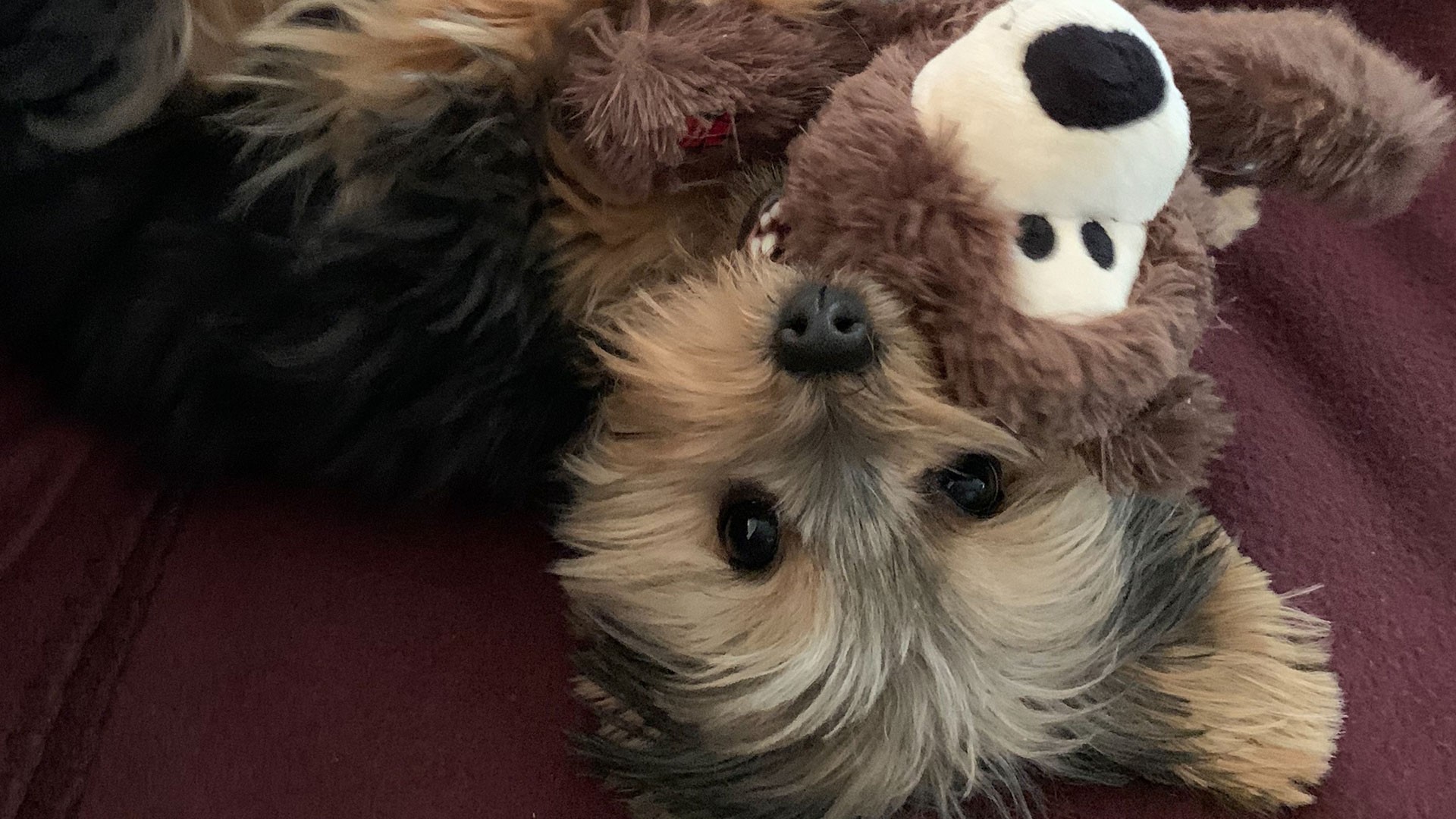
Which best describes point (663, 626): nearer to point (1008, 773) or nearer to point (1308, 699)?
point (1008, 773)

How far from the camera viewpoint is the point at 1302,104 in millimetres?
703

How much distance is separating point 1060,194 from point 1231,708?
0.41 meters

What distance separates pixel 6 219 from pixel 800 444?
59 cm

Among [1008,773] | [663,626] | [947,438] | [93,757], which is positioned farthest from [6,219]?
[1008,773]

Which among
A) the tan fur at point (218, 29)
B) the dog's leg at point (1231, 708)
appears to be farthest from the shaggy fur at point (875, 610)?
the tan fur at point (218, 29)

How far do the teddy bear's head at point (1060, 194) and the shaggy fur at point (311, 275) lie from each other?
236 millimetres

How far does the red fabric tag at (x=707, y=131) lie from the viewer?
725 mm

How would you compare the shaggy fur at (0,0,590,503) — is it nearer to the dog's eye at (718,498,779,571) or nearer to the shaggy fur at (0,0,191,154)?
the shaggy fur at (0,0,191,154)

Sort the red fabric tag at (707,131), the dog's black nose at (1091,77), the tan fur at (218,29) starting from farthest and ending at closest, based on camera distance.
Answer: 1. the tan fur at (218,29)
2. the red fabric tag at (707,131)
3. the dog's black nose at (1091,77)

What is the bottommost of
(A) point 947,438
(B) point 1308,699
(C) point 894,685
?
(B) point 1308,699

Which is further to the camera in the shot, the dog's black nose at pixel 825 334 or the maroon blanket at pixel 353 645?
the maroon blanket at pixel 353 645

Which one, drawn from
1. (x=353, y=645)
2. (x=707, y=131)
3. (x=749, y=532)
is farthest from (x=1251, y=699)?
(x=353, y=645)

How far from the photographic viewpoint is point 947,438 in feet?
2.28

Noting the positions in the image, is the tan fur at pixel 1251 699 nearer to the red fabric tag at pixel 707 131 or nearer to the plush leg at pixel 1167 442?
the plush leg at pixel 1167 442
